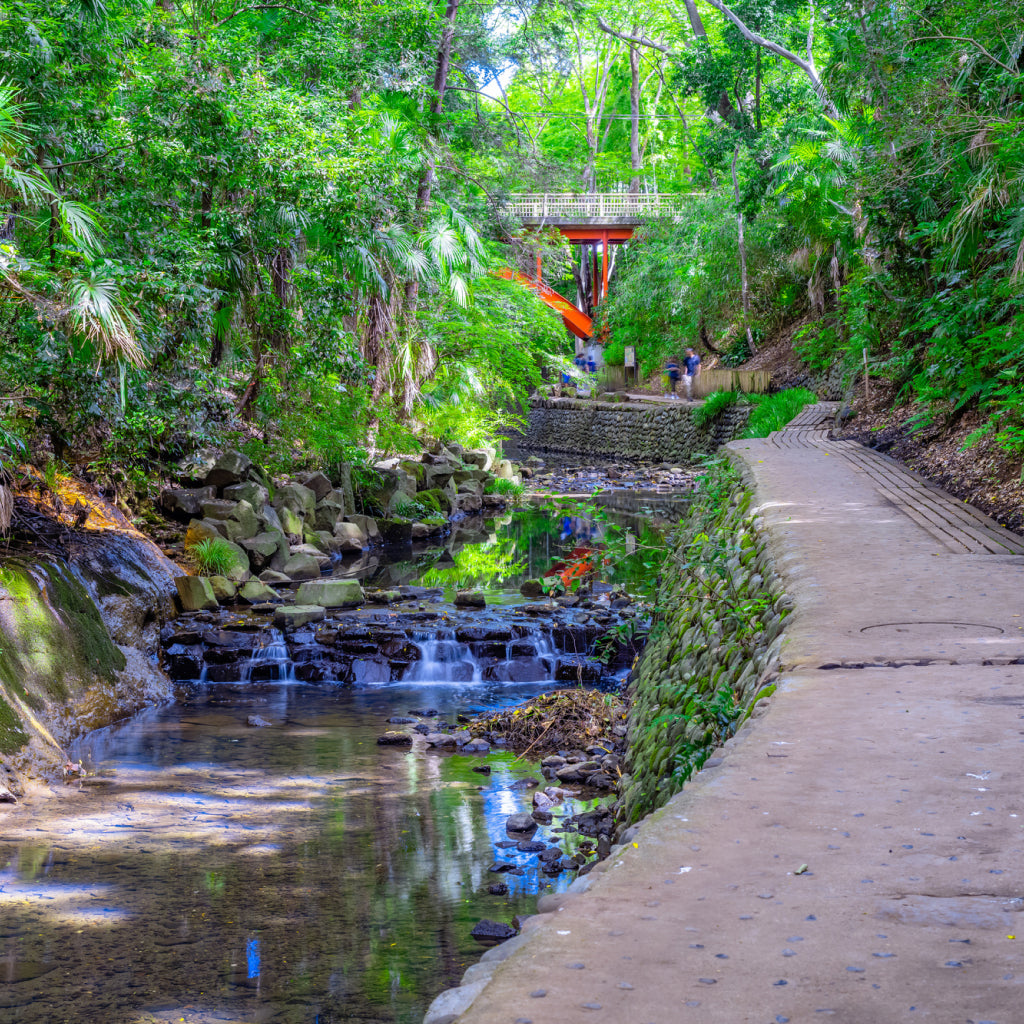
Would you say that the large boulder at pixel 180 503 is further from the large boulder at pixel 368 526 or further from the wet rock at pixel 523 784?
the wet rock at pixel 523 784

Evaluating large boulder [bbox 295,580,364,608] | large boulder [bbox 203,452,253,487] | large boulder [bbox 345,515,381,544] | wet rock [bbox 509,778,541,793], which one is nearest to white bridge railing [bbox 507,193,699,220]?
large boulder [bbox 345,515,381,544]

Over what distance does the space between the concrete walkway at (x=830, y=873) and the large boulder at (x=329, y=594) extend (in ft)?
25.2

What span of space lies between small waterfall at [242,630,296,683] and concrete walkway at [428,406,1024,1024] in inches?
246

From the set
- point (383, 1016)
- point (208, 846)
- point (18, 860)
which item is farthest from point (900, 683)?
point (18, 860)

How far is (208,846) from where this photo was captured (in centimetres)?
597

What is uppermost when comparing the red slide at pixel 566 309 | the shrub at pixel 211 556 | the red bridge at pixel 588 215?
the red bridge at pixel 588 215

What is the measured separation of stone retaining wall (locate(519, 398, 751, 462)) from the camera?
26.1 m

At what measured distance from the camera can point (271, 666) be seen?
33.6ft

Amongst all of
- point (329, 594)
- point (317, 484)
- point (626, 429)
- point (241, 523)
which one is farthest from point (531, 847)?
point (626, 429)

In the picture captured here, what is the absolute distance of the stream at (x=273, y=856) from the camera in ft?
14.5

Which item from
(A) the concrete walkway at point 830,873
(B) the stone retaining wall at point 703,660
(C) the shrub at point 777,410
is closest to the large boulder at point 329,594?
(B) the stone retaining wall at point 703,660

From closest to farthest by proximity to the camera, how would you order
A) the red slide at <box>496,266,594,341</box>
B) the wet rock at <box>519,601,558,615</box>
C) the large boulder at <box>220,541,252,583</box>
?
the wet rock at <box>519,601,558,615</box>, the large boulder at <box>220,541,252,583</box>, the red slide at <box>496,266,594,341</box>

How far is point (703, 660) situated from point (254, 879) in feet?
9.64

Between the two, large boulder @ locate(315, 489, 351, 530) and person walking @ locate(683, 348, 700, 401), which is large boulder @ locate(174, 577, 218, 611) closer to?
large boulder @ locate(315, 489, 351, 530)
